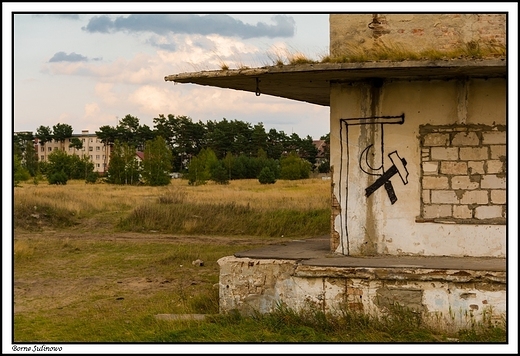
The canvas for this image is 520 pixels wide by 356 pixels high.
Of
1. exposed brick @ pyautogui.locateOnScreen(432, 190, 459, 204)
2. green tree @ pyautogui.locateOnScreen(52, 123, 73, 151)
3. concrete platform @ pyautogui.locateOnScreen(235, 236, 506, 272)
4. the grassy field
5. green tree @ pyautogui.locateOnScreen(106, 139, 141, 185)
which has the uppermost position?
green tree @ pyautogui.locateOnScreen(52, 123, 73, 151)

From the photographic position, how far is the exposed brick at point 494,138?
345 inches

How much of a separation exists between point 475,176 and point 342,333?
9.19 feet

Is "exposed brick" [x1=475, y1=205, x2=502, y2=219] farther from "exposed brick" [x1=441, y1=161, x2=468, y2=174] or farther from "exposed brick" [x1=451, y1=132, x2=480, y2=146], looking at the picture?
"exposed brick" [x1=451, y1=132, x2=480, y2=146]

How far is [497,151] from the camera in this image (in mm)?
8797

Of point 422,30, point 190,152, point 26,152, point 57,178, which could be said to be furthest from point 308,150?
point 422,30

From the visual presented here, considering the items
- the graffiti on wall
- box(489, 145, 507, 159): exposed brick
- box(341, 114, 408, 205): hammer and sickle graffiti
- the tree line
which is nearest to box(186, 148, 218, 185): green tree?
the tree line

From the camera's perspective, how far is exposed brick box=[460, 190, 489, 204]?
8852mm

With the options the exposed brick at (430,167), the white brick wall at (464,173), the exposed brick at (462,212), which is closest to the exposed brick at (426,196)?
the white brick wall at (464,173)

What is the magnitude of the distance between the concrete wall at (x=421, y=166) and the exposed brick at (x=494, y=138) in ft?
0.04

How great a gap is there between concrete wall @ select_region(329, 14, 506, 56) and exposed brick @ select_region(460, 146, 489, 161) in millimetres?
1529

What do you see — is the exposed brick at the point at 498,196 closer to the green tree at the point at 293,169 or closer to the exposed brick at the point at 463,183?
the exposed brick at the point at 463,183

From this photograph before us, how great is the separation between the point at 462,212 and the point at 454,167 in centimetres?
61

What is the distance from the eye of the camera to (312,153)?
87.5m

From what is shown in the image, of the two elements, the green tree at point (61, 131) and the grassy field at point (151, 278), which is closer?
the grassy field at point (151, 278)
